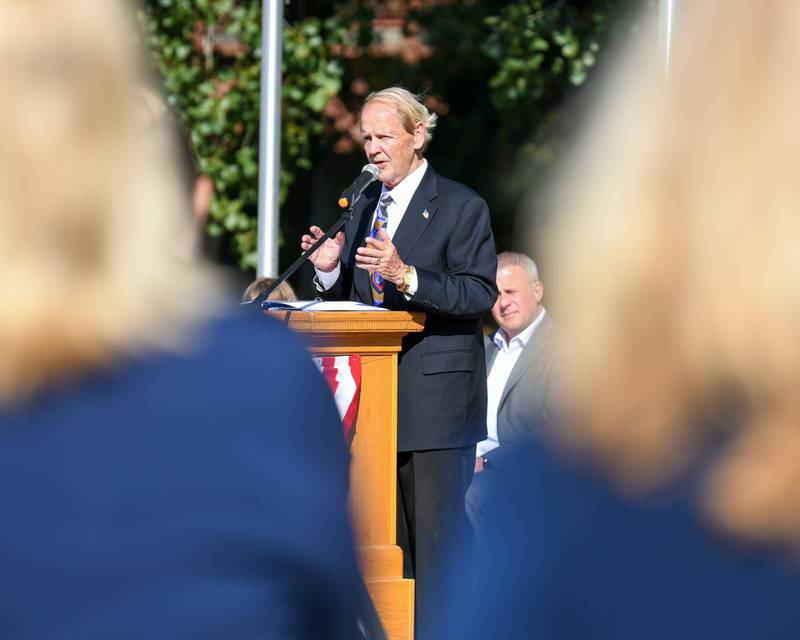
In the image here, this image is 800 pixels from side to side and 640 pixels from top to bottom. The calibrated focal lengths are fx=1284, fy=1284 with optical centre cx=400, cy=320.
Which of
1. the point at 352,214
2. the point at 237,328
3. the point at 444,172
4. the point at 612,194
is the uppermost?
the point at 612,194

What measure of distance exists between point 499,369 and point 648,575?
4.31m

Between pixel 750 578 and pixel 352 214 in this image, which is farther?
pixel 352 214

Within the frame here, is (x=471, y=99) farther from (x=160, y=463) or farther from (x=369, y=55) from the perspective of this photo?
(x=160, y=463)

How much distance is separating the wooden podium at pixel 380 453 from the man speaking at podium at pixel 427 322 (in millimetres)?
87

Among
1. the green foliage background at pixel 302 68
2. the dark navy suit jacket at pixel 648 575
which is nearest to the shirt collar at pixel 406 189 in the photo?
the dark navy suit jacket at pixel 648 575

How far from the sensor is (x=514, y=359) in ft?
17.6

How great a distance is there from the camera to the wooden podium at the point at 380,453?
3803 millimetres

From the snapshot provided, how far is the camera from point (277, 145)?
25.2 ft

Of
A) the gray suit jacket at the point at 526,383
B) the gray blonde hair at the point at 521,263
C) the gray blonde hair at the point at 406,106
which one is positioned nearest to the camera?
the gray blonde hair at the point at 406,106

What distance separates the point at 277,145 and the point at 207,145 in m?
2.24

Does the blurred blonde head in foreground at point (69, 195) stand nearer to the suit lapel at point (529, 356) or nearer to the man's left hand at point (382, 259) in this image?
the man's left hand at point (382, 259)

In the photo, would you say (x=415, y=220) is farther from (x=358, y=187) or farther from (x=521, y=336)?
(x=521, y=336)

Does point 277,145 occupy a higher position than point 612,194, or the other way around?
point 612,194

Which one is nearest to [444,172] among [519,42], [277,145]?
[519,42]
